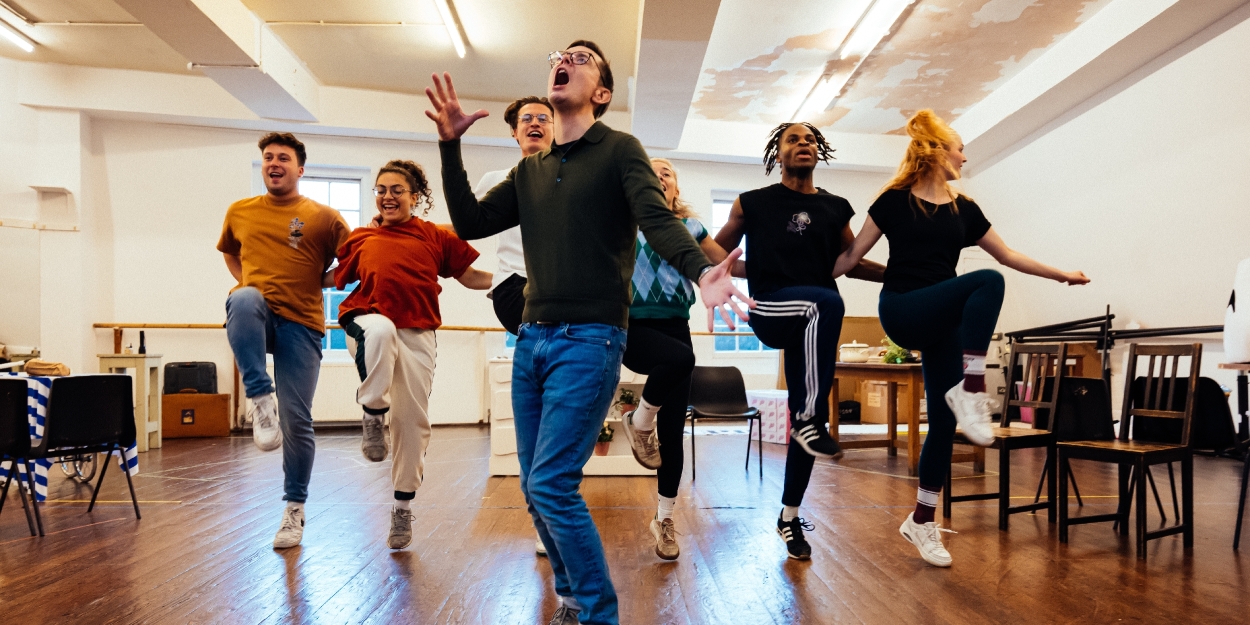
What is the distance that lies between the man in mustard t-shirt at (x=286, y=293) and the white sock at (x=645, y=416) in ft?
4.33

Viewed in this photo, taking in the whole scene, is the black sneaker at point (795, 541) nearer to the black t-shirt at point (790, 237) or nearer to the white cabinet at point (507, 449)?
the black t-shirt at point (790, 237)

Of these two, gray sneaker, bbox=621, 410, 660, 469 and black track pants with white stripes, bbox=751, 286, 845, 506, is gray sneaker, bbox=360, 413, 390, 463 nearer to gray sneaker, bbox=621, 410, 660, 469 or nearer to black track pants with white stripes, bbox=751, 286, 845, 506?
gray sneaker, bbox=621, 410, 660, 469

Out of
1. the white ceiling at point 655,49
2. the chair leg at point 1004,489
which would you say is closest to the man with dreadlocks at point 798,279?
the chair leg at point 1004,489

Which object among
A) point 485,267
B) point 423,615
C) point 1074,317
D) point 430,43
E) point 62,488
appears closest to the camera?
point 423,615

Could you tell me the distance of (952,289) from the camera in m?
2.46

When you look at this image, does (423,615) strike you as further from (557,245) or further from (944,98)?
(944,98)

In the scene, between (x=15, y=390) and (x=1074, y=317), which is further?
(x=1074, y=317)

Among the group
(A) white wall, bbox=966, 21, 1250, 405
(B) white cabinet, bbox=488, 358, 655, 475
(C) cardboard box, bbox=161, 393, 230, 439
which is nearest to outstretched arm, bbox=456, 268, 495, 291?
(B) white cabinet, bbox=488, 358, 655, 475

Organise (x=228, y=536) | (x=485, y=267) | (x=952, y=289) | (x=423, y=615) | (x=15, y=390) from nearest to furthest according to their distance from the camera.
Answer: (x=423, y=615) → (x=952, y=289) → (x=228, y=536) → (x=15, y=390) → (x=485, y=267)

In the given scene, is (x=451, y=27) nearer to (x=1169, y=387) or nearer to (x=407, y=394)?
(x=407, y=394)

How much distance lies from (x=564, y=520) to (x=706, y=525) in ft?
6.63

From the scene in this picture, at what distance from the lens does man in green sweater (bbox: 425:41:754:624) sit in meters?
1.54

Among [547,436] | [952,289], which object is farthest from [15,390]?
[952,289]

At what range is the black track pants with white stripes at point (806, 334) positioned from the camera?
2.36 metres
